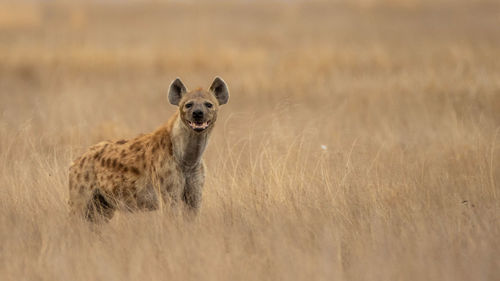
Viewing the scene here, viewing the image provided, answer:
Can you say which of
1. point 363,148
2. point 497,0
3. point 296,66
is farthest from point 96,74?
point 497,0

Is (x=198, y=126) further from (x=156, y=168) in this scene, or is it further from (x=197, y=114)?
(x=156, y=168)

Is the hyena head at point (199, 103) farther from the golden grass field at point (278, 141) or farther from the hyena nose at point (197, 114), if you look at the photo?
the golden grass field at point (278, 141)

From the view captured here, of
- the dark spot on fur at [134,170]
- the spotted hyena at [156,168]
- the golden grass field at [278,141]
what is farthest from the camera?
the dark spot on fur at [134,170]

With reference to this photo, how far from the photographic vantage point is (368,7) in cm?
2291

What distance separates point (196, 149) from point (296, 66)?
914 cm

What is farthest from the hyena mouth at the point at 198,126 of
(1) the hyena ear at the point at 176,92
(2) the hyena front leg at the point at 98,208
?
(2) the hyena front leg at the point at 98,208

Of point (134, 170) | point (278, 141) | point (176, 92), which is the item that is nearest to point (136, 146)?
point (134, 170)

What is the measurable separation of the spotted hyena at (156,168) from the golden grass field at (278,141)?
Result: 0.56 ft

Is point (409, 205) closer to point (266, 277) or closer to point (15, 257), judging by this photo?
point (266, 277)

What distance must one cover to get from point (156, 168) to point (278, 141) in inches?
98.8

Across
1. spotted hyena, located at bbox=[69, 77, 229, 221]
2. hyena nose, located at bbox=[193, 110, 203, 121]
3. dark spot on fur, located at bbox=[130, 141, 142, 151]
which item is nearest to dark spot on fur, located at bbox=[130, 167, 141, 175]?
spotted hyena, located at bbox=[69, 77, 229, 221]

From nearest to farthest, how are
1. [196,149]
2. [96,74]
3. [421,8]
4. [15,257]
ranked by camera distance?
[15,257], [196,149], [96,74], [421,8]

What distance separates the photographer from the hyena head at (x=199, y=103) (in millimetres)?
5102

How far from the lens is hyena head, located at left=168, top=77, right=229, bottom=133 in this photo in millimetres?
5102
